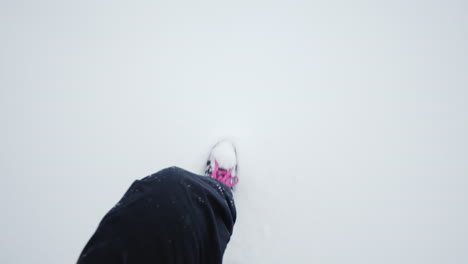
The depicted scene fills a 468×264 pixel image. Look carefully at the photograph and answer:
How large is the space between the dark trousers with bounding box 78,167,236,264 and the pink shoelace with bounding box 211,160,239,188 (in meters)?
0.34

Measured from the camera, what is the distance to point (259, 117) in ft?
2.85

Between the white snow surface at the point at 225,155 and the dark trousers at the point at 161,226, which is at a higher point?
the white snow surface at the point at 225,155

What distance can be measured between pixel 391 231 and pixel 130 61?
126 cm

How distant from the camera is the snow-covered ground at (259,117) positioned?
29.5 inches

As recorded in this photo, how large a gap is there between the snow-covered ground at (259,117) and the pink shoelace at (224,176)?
0.05 meters

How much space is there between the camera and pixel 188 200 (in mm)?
364

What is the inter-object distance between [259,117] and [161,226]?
2.06ft

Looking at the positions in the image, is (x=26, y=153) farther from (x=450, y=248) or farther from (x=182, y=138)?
(x=450, y=248)

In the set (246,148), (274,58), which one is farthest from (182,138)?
(274,58)

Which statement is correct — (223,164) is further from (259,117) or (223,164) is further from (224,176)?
(259,117)

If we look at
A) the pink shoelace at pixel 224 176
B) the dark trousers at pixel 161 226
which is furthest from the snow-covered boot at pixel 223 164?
the dark trousers at pixel 161 226

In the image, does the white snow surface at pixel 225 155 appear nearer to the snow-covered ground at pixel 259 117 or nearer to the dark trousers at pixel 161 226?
the snow-covered ground at pixel 259 117

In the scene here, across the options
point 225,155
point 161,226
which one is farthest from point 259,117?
point 161,226

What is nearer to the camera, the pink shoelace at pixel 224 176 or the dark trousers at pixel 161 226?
the dark trousers at pixel 161 226
